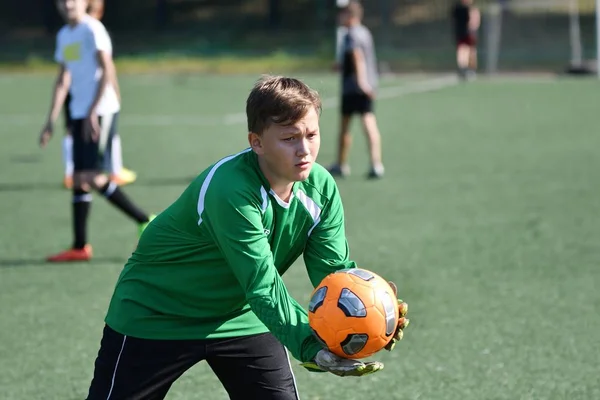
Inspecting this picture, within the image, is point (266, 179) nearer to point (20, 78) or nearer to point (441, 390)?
point (441, 390)

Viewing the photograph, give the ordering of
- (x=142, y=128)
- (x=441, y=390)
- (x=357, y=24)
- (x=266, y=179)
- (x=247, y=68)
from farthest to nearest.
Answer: (x=247, y=68)
(x=142, y=128)
(x=357, y=24)
(x=441, y=390)
(x=266, y=179)

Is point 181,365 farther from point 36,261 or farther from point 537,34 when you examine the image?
point 537,34

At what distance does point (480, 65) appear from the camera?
31.4 meters

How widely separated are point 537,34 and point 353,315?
102ft

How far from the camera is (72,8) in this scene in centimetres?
941

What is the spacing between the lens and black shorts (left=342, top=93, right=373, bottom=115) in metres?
13.5

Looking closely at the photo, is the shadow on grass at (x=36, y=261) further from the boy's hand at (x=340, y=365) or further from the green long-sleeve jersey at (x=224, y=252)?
the boy's hand at (x=340, y=365)

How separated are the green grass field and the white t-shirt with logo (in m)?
1.29

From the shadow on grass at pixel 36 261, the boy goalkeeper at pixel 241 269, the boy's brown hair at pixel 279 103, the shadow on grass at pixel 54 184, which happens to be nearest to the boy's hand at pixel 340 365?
the boy goalkeeper at pixel 241 269

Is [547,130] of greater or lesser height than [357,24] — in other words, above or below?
below

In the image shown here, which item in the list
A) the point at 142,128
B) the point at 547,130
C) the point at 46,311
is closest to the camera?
the point at 46,311

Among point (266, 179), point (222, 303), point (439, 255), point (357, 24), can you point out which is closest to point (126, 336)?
point (222, 303)

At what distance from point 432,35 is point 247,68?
6.65 meters

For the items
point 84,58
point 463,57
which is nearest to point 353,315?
point 84,58
